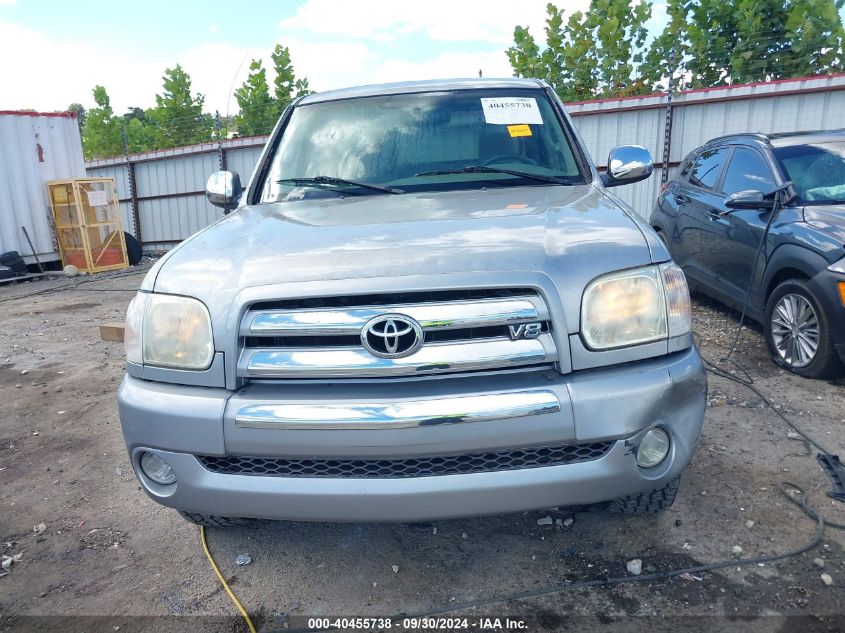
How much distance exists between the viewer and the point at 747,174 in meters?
4.91

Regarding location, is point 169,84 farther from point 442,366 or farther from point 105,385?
point 442,366

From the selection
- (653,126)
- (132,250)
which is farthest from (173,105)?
(653,126)

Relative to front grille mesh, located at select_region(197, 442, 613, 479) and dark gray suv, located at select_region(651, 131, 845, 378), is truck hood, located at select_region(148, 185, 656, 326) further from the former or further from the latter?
dark gray suv, located at select_region(651, 131, 845, 378)

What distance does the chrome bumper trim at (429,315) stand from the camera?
1.83 m

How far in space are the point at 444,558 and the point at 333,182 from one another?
170 cm

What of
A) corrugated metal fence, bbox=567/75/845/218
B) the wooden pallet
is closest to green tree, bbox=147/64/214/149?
the wooden pallet

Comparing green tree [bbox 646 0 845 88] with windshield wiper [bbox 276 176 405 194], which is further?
green tree [bbox 646 0 845 88]

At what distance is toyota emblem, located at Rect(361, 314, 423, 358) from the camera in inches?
71.6

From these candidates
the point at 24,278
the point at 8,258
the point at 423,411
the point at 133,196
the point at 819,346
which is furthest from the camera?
the point at 133,196

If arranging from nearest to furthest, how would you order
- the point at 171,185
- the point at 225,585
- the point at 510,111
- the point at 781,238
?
the point at 225,585, the point at 510,111, the point at 781,238, the point at 171,185

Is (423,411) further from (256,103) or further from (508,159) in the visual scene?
(256,103)

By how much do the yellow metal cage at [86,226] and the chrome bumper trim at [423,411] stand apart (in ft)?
39.7

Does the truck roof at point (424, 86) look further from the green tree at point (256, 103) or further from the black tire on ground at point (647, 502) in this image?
the green tree at point (256, 103)

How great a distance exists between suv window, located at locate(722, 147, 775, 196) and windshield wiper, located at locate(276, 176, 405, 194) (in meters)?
3.22
